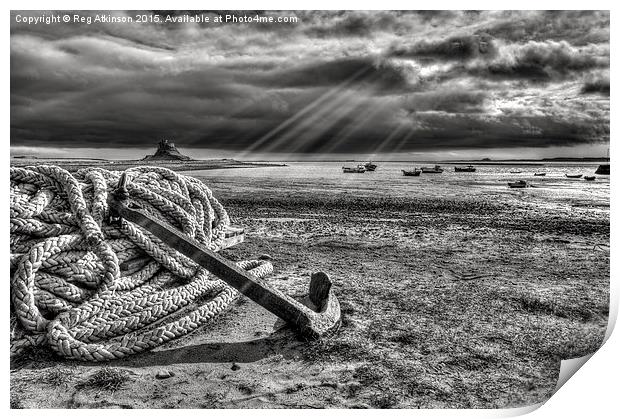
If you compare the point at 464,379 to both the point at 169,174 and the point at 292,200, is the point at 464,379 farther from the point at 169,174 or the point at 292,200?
the point at 292,200

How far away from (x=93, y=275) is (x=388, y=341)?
75.9 inches

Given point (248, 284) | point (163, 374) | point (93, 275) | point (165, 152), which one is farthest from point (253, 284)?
point (165, 152)

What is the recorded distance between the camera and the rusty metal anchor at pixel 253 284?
265cm

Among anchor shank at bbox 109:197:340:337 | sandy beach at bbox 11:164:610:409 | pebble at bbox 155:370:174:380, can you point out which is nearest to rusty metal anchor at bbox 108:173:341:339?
anchor shank at bbox 109:197:340:337

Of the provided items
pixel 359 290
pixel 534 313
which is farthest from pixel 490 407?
pixel 359 290

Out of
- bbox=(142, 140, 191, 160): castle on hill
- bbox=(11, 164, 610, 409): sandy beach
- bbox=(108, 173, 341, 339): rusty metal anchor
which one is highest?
bbox=(142, 140, 191, 160): castle on hill

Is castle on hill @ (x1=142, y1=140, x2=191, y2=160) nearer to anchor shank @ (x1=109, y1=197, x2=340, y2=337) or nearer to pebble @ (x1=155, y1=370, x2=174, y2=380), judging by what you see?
anchor shank @ (x1=109, y1=197, x2=340, y2=337)

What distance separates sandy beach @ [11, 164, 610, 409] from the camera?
2262mm

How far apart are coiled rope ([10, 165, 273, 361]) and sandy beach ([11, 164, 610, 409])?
125 mm

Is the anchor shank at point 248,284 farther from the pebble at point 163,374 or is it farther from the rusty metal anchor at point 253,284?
the pebble at point 163,374

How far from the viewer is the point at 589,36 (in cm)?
375

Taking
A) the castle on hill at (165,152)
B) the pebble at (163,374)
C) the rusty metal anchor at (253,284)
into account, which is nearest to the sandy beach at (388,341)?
the pebble at (163,374)
